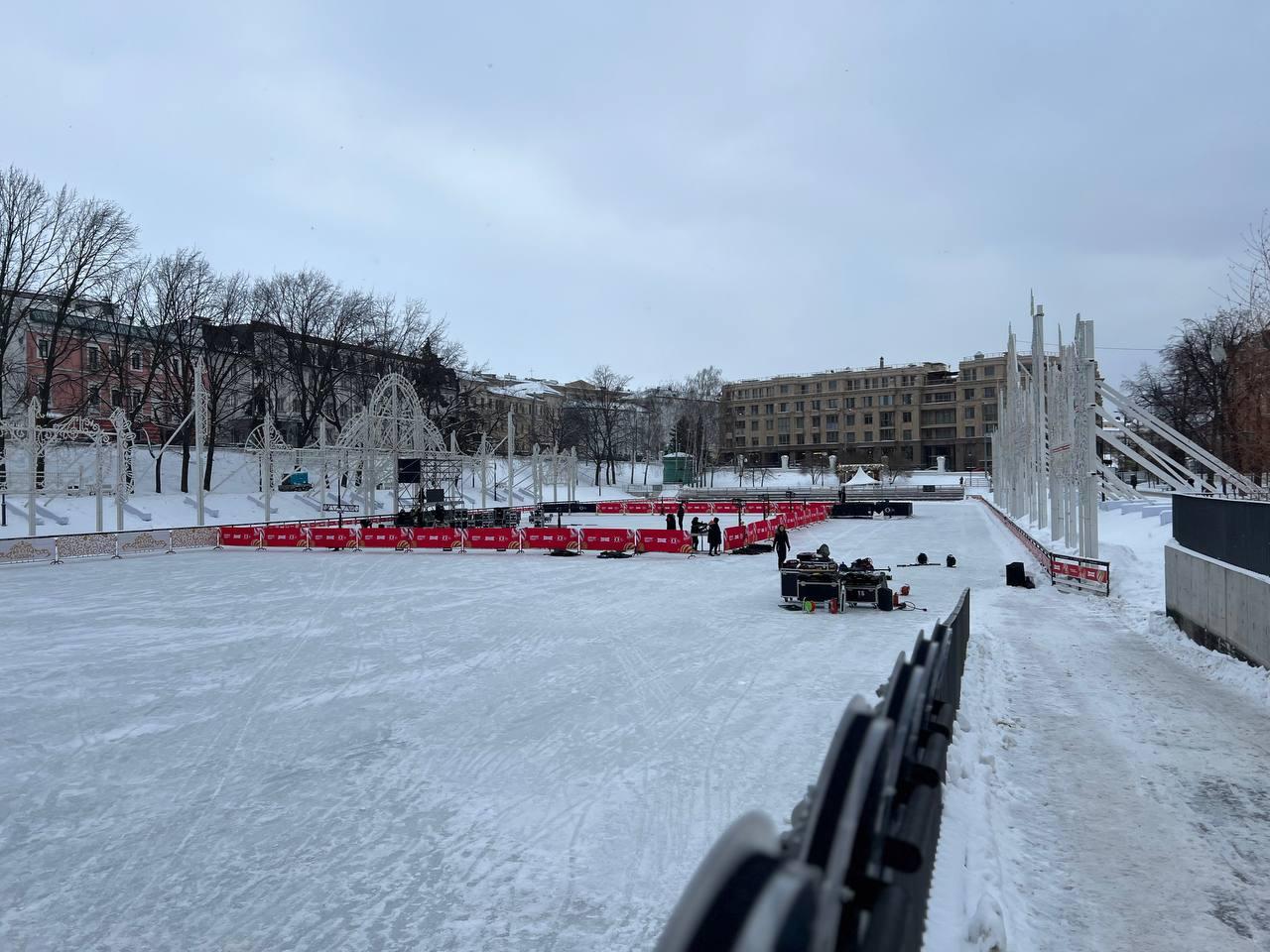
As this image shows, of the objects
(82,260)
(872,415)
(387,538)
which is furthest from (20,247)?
(872,415)

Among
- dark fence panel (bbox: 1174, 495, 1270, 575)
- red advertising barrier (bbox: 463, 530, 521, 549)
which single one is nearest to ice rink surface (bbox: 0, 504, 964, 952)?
dark fence panel (bbox: 1174, 495, 1270, 575)

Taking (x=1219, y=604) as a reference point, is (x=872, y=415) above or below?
above

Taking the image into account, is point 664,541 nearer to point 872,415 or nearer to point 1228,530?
point 1228,530

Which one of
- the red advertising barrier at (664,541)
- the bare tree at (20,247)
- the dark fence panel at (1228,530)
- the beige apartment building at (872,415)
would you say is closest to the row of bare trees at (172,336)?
the bare tree at (20,247)

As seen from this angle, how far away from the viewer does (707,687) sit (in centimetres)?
1057

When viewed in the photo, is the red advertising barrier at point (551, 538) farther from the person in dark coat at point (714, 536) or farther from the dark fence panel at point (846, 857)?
the dark fence panel at point (846, 857)

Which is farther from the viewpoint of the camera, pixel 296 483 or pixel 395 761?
pixel 296 483

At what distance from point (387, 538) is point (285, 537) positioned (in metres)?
4.76

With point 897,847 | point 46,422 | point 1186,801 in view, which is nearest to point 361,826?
point 897,847

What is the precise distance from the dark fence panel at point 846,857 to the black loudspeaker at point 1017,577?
17.0 metres

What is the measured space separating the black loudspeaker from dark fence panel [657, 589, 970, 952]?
1699cm

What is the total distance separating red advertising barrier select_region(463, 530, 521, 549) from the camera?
102 feet

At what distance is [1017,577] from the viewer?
20.3 meters

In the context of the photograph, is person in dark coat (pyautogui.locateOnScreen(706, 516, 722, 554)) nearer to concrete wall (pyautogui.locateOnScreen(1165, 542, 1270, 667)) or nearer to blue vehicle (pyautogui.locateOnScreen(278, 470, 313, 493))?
concrete wall (pyautogui.locateOnScreen(1165, 542, 1270, 667))
